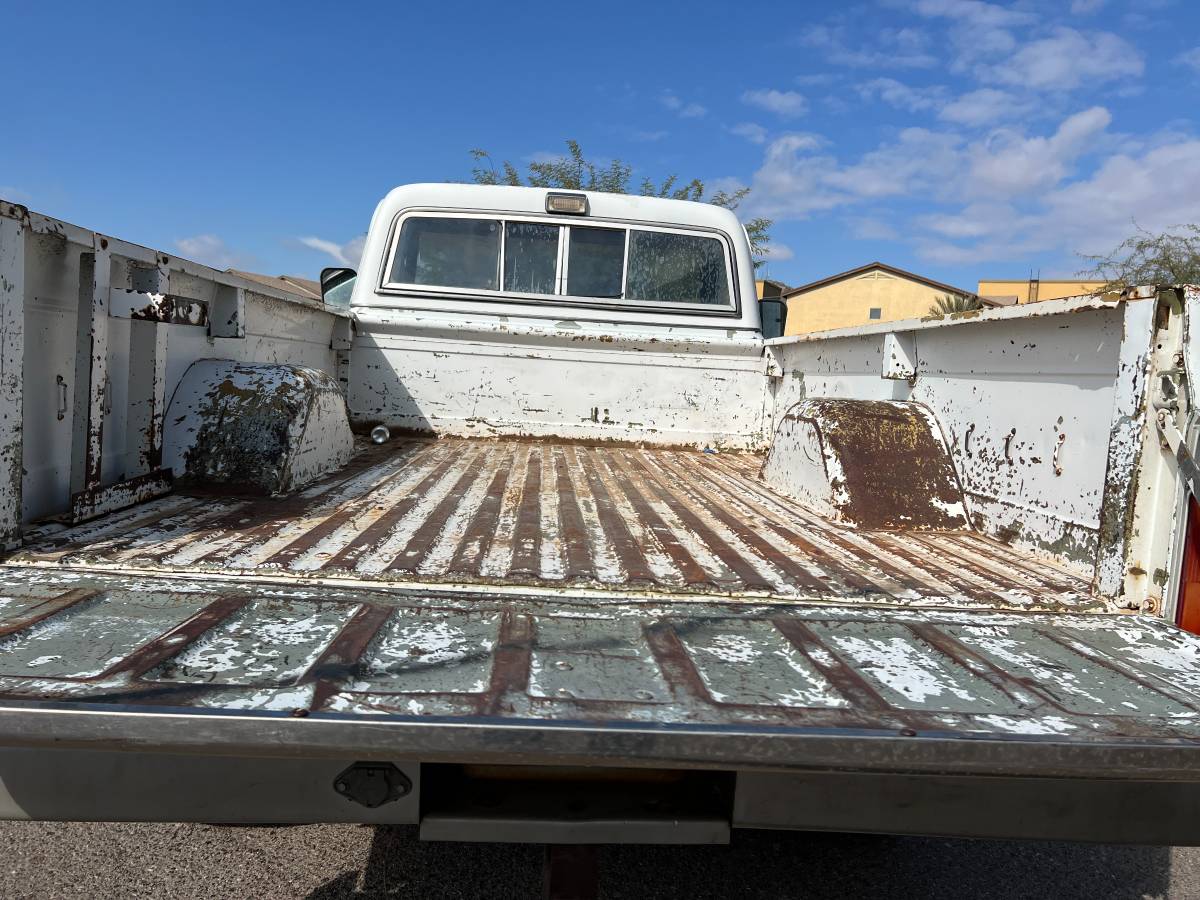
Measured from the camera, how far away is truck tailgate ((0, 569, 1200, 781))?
1063 millimetres

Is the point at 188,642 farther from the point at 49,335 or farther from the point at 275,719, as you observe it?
the point at 49,335

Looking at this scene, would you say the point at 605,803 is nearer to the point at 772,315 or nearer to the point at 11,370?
the point at 11,370

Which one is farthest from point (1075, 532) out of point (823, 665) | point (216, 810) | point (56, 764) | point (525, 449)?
point (525, 449)

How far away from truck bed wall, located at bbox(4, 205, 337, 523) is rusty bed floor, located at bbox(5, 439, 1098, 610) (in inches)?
6.2

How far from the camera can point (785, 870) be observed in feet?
7.63

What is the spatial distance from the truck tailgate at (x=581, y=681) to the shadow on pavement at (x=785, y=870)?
103cm

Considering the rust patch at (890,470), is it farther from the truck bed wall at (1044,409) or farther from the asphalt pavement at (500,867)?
the asphalt pavement at (500,867)

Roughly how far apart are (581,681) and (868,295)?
3640cm

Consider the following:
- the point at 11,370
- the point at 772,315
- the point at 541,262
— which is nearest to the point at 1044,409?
the point at 11,370

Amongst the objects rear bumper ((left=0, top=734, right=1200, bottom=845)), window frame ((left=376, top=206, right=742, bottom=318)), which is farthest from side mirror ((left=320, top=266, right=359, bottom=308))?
rear bumper ((left=0, top=734, right=1200, bottom=845))

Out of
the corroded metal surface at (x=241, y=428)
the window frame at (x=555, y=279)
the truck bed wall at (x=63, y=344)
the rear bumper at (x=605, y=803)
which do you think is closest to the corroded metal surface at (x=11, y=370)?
the truck bed wall at (x=63, y=344)

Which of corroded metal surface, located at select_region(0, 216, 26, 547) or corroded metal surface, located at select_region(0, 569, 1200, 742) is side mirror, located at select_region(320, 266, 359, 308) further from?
corroded metal surface, located at select_region(0, 569, 1200, 742)

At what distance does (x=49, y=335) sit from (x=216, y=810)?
4.41ft

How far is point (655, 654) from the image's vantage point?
136cm
